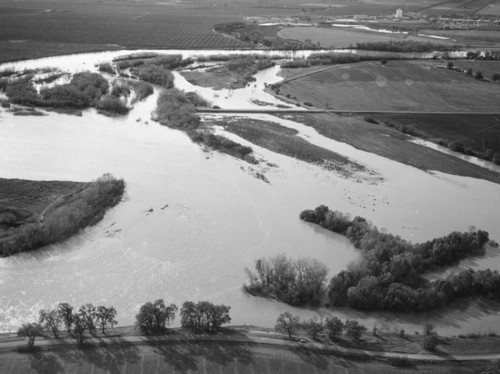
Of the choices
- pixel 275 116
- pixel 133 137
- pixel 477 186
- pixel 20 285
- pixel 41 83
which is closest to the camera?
pixel 20 285

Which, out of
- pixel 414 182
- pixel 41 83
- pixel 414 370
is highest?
pixel 41 83

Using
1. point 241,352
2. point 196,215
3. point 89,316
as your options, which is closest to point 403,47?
point 196,215

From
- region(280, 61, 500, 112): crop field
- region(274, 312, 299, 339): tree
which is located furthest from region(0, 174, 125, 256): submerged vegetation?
region(280, 61, 500, 112): crop field

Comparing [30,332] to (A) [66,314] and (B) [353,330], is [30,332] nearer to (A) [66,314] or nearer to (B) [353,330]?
(A) [66,314]

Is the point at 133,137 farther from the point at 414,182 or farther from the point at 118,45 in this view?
the point at 118,45

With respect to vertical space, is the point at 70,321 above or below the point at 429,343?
above

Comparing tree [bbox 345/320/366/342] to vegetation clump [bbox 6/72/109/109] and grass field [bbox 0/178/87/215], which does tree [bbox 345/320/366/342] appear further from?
vegetation clump [bbox 6/72/109/109]

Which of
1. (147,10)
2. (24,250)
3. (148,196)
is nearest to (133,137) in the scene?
(148,196)
